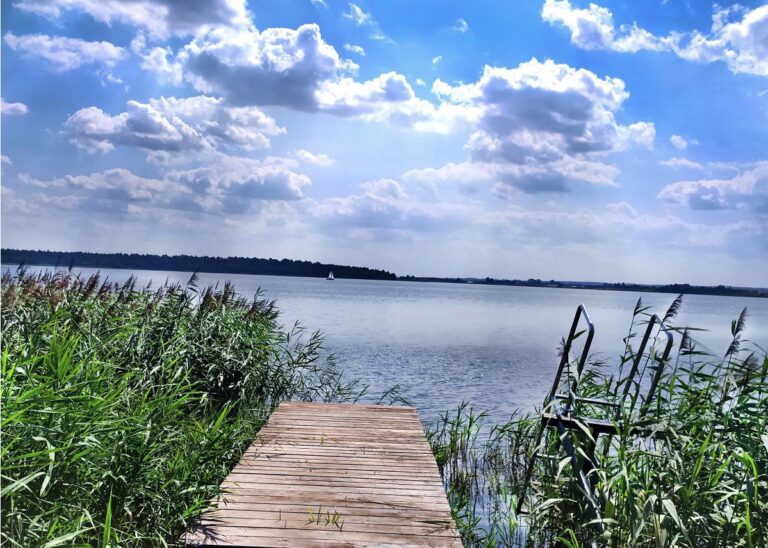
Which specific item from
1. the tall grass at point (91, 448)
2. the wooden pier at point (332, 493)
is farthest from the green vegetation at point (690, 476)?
the tall grass at point (91, 448)

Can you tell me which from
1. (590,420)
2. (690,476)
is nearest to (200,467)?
(590,420)

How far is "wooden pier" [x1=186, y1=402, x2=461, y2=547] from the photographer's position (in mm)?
4039

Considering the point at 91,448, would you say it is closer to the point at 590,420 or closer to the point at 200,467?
the point at 200,467

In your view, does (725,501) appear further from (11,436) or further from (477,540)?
(11,436)

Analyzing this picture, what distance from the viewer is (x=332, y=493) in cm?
485

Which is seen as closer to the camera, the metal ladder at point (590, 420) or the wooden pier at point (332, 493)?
the metal ladder at point (590, 420)

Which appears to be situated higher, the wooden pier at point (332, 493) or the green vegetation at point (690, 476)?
the green vegetation at point (690, 476)

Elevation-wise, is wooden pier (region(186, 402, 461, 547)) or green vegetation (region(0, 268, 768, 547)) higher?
green vegetation (region(0, 268, 768, 547))

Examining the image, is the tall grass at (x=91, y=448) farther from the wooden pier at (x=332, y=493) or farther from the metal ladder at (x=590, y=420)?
the metal ladder at (x=590, y=420)

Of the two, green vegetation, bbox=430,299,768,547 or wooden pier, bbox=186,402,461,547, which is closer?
green vegetation, bbox=430,299,768,547

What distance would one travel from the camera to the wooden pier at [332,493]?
4.04 meters

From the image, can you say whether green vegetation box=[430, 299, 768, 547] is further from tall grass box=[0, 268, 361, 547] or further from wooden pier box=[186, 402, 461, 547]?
tall grass box=[0, 268, 361, 547]

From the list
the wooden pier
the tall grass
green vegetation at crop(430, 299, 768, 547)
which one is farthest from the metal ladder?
the tall grass

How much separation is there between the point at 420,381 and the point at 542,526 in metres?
10.1
